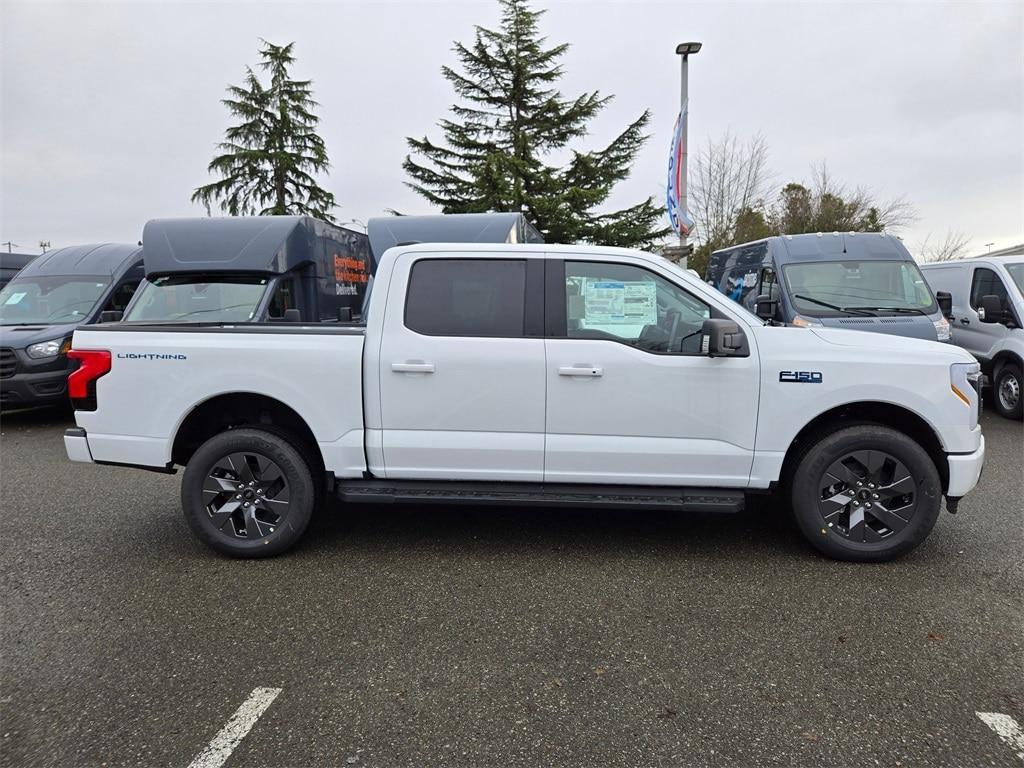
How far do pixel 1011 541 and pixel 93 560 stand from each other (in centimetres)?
609

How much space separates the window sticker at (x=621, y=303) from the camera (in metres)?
4.02

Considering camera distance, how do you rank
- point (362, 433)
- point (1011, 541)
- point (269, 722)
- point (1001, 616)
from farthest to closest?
point (1011, 541) < point (362, 433) < point (1001, 616) < point (269, 722)

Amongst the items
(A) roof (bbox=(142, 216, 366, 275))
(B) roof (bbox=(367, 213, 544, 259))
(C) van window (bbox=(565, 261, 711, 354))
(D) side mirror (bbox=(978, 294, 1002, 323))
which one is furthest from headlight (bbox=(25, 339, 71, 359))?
(D) side mirror (bbox=(978, 294, 1002, 323))

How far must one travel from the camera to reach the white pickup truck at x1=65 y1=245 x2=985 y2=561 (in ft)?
12.7

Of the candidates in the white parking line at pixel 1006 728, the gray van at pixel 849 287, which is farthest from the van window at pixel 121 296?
the white parking line at pixel 1006 728

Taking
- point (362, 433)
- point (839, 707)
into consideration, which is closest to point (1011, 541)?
point (839, 707)

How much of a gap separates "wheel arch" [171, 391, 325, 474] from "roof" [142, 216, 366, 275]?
3.83 meters

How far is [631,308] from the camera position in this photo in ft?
13.3

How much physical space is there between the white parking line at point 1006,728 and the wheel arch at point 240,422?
3.58 metres

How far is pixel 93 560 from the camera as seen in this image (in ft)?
13.9

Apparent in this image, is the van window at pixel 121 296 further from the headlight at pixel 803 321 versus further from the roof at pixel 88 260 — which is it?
the headlight at pixel 803 321

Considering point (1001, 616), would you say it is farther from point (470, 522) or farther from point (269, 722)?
point (269, 722)

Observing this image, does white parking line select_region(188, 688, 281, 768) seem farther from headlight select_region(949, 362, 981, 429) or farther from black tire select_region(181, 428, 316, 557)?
headlight select_region(949, 362, 981, 429)

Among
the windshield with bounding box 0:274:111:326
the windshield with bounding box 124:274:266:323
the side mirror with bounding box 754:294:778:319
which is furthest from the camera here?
the windshield with bounding box 0:274:111:326
